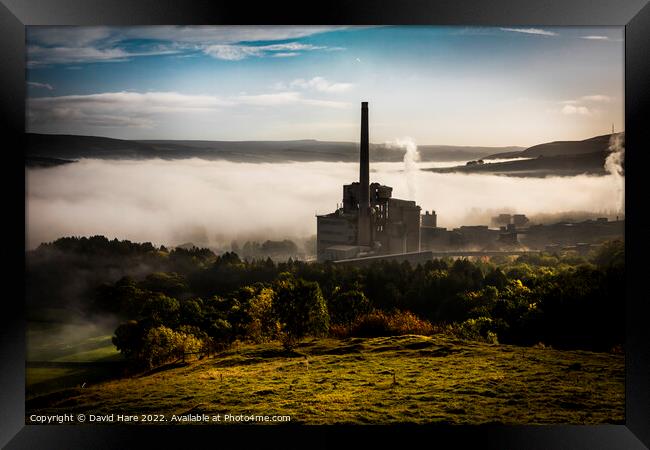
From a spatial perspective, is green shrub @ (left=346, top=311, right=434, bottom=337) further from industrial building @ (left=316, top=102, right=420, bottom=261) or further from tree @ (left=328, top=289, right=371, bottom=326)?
industrial building @ (left=316, top=102, right=420, bottom=261)

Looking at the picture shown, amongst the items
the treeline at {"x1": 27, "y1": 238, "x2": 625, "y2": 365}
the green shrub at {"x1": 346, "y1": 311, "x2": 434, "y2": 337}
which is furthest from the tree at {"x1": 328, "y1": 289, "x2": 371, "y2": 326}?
the green shrub at {"x1": 346, "y1": 311, "x2": 434, "y2": 337}

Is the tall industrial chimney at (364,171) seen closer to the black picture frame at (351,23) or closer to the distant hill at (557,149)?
the black picture frame at (351,23)

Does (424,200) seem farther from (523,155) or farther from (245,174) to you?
(245,174)

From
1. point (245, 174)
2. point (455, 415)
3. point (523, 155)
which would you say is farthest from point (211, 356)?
point (523, 155)

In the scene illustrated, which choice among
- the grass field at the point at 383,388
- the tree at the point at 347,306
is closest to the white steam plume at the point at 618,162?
the grass field at the point at 383,388

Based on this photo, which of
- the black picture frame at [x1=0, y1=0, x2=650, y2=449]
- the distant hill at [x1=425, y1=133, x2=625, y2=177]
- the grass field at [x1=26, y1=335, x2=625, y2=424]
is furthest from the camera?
the distant hill at [x1=425, y1=133, x2=625, y2=177]

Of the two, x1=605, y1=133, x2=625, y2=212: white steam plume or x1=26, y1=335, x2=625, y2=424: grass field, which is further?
x1=605, y1=133, x2=625, y2=212: white steam plume
